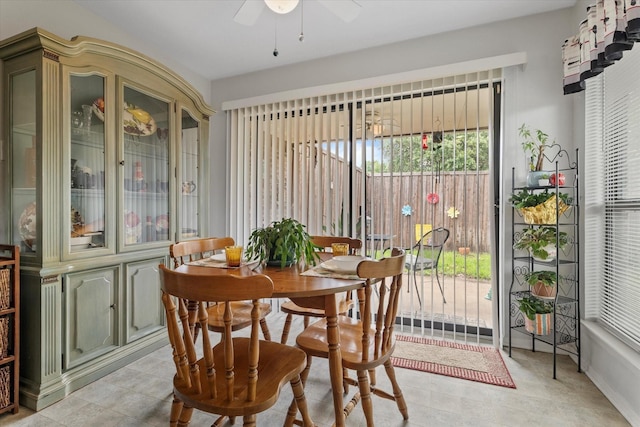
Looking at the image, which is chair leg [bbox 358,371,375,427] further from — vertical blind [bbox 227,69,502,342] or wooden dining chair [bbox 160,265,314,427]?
vertical blind [bbox 227,69,502,342]

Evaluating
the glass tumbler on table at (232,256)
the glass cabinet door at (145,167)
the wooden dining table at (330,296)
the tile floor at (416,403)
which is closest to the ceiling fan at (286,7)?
the glass cabinet door at (145,167)

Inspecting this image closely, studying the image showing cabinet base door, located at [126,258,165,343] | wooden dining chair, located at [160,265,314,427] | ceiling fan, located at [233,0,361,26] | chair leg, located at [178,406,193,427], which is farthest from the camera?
cabinet base door, located at [126,258,165,343]

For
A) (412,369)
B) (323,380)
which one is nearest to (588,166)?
(412,369)

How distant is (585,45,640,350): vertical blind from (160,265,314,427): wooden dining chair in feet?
6.42

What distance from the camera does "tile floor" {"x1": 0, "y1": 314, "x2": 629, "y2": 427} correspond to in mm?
1681

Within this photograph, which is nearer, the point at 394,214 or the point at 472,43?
the point at 472,43

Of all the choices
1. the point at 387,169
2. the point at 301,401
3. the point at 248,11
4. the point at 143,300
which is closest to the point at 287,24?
the point at 248,11

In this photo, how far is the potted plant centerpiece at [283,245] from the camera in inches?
68.2

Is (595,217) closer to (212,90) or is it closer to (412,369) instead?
(412,369)

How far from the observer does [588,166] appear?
221 centimetres

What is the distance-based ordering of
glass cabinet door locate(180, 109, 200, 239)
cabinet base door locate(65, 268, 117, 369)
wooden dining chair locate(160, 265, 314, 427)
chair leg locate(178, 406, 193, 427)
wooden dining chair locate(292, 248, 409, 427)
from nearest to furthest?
wooden dining chair locate(160, 265, 314, 427) < chair leg locate(178, 406, 193, 427) < wooden dining chair locate(292, 248, 409, 427) < cabinet base door locate(65, 268, 117, 369) < glass cabinet door locate(180, 109, 200, 239)

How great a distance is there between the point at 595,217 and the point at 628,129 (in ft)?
1.97

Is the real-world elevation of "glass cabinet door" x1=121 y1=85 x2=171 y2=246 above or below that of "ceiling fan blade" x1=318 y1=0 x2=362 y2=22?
below

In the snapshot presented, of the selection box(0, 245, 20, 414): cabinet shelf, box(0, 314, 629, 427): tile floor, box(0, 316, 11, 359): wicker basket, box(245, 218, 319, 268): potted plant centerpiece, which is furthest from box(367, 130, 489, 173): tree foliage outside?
box(0, 316, 11, 359): wicker basket
